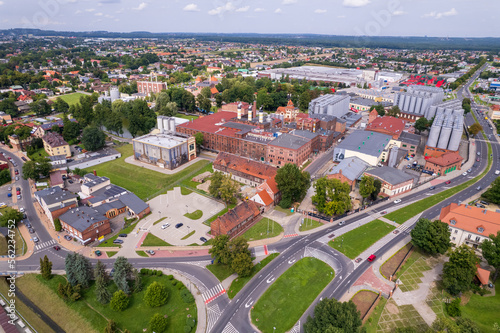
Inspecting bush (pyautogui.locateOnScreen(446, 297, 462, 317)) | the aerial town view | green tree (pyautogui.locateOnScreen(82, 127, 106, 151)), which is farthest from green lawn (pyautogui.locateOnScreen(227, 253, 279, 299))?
green tree (pyautogui.locateOnScreen(82, 127, 106, 151))

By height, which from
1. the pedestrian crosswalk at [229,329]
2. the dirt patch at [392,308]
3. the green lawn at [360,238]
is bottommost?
the pedestrian crosswalk at [229,329]

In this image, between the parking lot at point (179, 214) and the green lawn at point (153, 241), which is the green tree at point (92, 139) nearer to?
the parking lot at point (179, 214)

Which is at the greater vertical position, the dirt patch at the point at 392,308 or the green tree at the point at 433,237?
the green tree at the point at 433,237

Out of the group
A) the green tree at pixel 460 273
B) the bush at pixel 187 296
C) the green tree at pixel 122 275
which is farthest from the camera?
the green tree at pixel 122 275

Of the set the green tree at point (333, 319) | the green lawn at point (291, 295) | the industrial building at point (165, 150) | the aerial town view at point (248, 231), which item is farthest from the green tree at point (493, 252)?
the industrial building at point (165, 150)

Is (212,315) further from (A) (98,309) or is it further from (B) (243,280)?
(A) (98,309)

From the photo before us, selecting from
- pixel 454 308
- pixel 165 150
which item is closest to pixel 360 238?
pixel 454 308

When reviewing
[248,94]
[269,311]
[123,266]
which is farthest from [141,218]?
[248,94]

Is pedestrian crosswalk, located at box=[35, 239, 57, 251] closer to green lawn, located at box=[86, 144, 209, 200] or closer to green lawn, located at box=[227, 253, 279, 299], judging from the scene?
green lawn, located at box=[86, 144, 209, 200]
